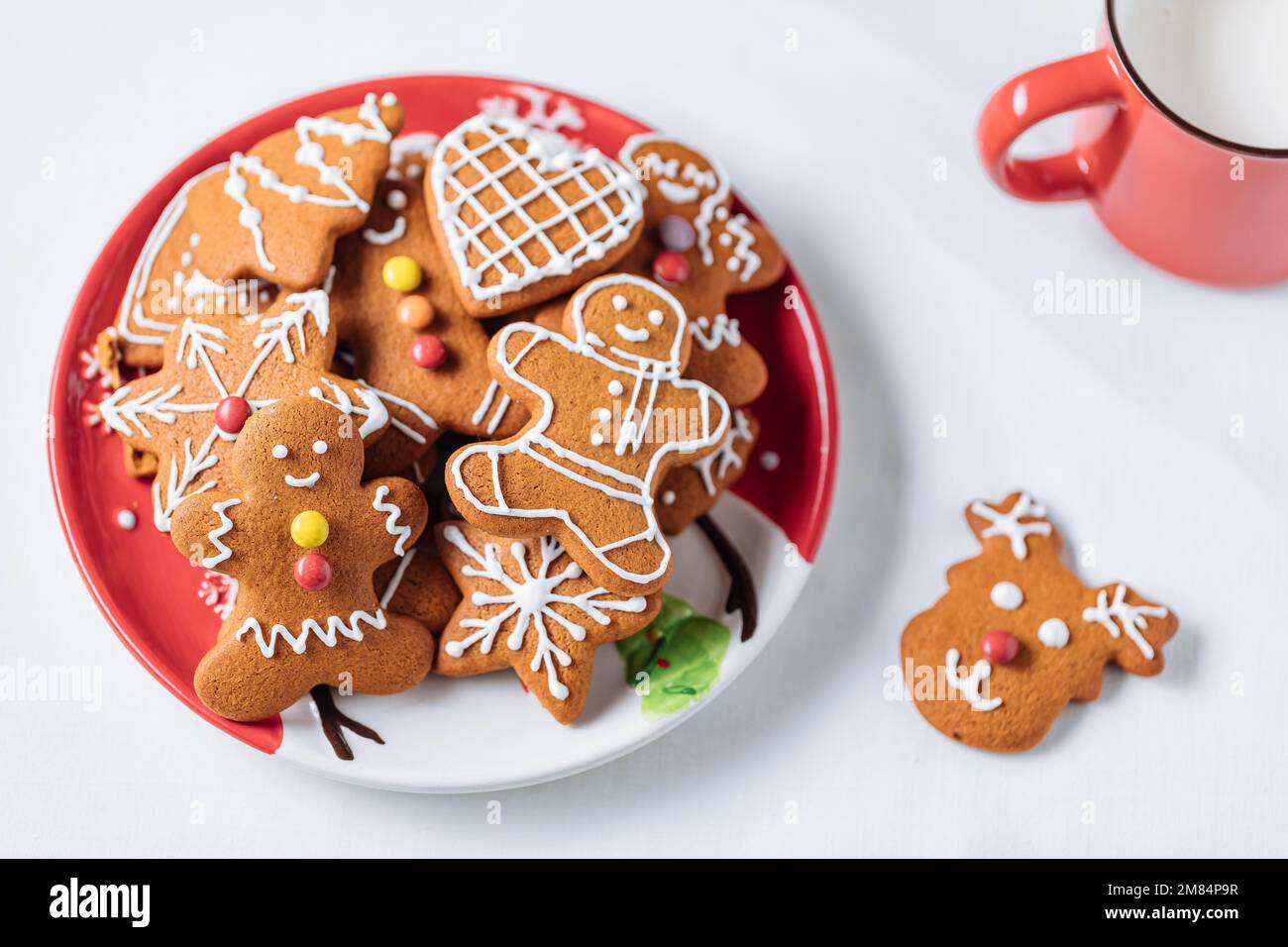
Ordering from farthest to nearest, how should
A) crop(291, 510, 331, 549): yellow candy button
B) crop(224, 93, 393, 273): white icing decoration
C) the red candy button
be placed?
the red candy button
crop(224, 93, 393, 273): white icing decoration
crop(291, 510, 331, 549): yellow candy button

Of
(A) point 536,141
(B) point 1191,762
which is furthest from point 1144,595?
(A) point 536,141

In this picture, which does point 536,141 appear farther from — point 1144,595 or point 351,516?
point 1144,595

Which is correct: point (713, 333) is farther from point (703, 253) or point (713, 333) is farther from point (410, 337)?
point (410, 337)

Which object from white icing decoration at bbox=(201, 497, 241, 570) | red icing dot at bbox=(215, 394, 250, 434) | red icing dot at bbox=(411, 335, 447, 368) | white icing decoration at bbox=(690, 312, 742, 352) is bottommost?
white icing decoration at bbox=(201, 497, 241, 570)

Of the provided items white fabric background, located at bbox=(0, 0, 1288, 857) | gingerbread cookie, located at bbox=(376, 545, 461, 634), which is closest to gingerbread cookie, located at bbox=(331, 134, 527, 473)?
gingerbread cookie, located at bbox=(376, 545, 461, 634)

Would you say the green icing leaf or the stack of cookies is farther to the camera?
the green icing leaf

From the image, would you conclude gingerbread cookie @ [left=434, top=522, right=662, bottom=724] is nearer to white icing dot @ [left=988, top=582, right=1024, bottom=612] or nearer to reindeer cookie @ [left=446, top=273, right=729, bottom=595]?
reindeer cookie @ [left=446, top=273, right=729, bottom=595]
